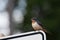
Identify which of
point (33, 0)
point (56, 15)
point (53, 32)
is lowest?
point (53, 32)

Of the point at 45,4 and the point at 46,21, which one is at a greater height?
the point at 45,4

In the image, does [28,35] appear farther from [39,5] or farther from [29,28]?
[39,5]

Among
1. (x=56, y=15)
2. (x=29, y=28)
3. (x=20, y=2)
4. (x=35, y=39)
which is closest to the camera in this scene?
(x=35, y=39)

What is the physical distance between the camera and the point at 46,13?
7.02 meters

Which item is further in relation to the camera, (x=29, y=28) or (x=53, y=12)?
(x=53, y=12)

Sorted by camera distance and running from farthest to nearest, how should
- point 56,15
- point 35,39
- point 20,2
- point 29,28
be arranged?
point 20,2 → point 56,15 → point 29,28 → point 35,39

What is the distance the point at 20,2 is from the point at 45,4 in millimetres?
1071

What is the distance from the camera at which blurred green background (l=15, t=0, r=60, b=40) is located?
6.62 meters

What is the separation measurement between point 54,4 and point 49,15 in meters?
0.35

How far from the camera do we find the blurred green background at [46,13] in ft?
21.7

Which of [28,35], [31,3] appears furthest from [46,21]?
[28,35]

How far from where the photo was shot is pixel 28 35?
73.5 inches

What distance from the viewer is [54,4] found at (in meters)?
6.96

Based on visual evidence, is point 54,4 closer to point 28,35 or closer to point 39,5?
point 39,5
